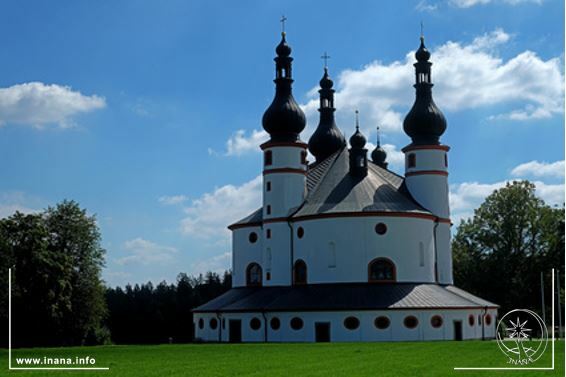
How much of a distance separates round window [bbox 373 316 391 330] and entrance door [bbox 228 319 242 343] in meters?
8.81

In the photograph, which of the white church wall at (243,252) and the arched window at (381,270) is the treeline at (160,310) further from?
the arched window at (381,270)

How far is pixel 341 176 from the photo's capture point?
5484 centimetres

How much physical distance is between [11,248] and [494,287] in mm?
38512

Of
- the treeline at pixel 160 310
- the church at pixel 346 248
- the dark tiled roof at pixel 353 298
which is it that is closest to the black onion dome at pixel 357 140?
the church at pixel 346 248

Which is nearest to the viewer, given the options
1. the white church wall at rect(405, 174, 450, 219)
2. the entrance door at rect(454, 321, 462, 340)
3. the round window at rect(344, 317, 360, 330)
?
the round window at rect(344, 317, 360, 330)

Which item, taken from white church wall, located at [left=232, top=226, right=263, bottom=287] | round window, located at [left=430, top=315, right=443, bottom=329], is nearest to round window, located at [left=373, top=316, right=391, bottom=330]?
round window, located at [left=430, top=315, right=443, bottom=329]

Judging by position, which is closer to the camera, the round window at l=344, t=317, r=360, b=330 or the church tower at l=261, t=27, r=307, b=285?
the round window at l=344, t=317, r=360, b=330

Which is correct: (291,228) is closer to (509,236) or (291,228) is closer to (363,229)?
(363,229)

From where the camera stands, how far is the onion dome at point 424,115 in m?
55.7

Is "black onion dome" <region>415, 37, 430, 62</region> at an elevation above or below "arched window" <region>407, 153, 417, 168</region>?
above

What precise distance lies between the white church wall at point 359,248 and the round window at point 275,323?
3.76m

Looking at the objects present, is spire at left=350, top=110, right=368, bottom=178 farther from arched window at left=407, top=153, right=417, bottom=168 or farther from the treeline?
the treeline

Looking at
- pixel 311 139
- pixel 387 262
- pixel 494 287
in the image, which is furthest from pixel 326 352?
pixel 494 287

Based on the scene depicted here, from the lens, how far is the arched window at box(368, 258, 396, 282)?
50219 millimetres
